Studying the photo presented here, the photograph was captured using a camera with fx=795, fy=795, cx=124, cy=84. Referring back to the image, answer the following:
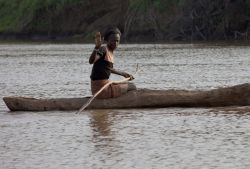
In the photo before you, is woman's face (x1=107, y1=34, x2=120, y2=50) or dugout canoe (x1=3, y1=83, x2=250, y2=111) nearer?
dugout canoe (x1=3, y1=83, x2=250, y2=111)

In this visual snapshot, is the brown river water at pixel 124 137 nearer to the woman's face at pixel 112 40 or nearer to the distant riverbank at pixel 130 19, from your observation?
the woman's face at pixel 112 40

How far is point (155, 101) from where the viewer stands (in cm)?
1517

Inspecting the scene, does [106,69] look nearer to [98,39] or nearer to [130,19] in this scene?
[98,39]

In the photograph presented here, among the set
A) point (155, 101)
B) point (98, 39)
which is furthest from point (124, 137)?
point (155, 101)

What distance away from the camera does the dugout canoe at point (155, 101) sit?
587 inches

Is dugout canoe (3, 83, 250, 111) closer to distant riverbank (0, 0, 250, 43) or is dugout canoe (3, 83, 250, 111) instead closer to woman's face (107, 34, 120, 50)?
woman's face (107, 34, 120, 50)

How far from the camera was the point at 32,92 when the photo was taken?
20.6m

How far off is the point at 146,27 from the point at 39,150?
47.8 metres

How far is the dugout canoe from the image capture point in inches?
587

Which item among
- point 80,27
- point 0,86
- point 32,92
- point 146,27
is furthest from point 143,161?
point 80,27

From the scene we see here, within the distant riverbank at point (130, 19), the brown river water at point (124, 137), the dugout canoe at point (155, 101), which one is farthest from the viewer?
the distant riverbank at point (130, 19)

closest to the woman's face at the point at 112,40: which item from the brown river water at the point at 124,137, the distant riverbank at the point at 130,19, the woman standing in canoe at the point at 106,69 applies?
the woman standing in canoe at the point at 106,69

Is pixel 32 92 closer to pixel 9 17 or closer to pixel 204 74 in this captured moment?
pixel 204 74

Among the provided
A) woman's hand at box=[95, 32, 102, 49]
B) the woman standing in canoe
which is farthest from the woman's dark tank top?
woman's hand at box=[95, 32, 102, 49]
